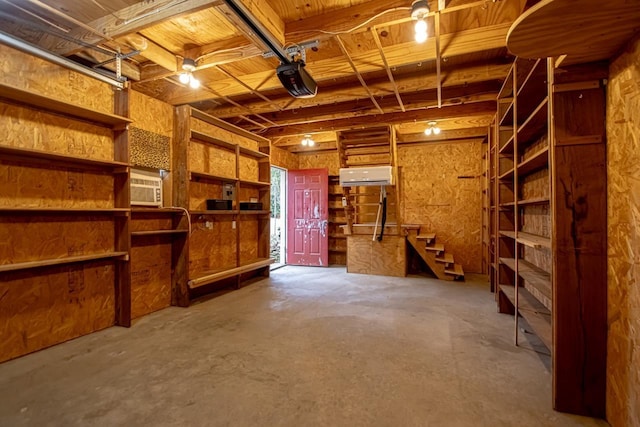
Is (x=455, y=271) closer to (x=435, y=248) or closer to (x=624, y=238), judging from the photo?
(x=435, y=248)

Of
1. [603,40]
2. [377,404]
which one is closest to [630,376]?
[377,404]

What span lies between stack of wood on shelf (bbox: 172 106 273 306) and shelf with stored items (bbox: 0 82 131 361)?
2.64ft

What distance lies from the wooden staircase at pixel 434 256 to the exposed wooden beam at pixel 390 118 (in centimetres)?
213

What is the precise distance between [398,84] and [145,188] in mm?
3489

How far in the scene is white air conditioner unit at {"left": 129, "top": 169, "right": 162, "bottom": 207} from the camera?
3480 mm

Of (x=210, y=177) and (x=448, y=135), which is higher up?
(x=448, y=135)

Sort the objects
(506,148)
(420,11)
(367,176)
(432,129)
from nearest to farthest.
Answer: (420,11)
(506,148)
(367,176)
(432,129)

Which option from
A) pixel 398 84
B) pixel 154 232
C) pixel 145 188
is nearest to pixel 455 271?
pixel 398 84

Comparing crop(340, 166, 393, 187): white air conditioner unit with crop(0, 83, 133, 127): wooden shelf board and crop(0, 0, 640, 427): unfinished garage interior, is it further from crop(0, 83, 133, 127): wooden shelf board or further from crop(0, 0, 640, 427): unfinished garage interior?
crop(0, 83, 133, 127): wooden shelf board

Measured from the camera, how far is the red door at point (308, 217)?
694 centimetres

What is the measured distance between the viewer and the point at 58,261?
2.57 metres

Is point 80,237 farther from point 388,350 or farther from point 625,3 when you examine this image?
point 625,3

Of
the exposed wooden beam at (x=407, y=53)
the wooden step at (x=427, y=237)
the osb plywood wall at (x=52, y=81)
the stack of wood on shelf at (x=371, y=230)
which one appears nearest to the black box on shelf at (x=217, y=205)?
the osb plywood wall at (x=52, y=81)

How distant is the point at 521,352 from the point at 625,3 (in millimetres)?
2555
